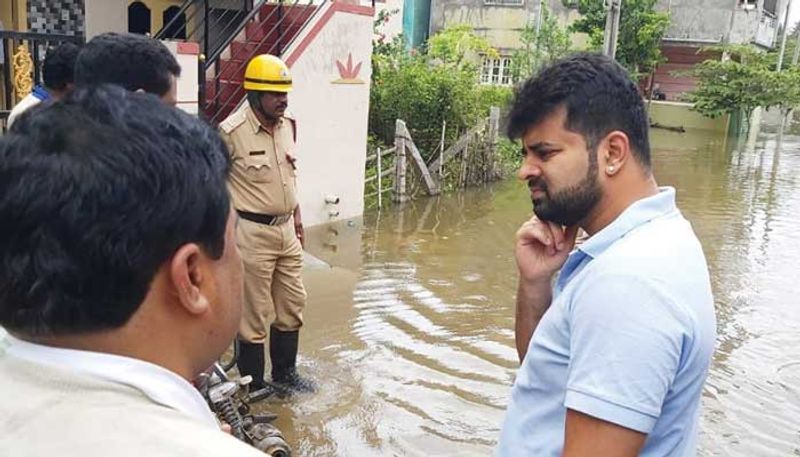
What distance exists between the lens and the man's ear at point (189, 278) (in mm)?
913

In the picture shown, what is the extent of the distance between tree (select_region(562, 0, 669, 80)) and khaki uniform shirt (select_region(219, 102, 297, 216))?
22.0 metres

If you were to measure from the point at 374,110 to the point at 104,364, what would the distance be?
478 inches

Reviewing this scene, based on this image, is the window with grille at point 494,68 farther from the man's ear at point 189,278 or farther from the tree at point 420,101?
the man's ear at point 189,278

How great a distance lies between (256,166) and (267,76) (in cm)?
50

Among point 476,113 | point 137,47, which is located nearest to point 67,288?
→ point 137,47

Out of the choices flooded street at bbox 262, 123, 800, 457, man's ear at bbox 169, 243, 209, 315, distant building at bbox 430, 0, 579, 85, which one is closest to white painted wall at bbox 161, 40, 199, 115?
flooded street at bbox 262, 123, 800, 457

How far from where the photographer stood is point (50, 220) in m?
0.84

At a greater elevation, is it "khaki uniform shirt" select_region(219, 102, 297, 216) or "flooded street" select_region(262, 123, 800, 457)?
"khaki uniform shirt" select_region(219, 102, 297, 216)

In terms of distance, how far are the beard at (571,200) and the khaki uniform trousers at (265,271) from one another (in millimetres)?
2674

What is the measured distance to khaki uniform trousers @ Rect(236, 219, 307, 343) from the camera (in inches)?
168

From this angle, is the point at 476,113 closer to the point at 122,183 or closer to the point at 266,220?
the point at 266,220

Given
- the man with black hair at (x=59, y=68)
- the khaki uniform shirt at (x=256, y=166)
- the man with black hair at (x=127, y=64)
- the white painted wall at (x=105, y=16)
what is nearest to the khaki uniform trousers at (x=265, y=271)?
the khaki uniform shirt at (x=256, y=166)

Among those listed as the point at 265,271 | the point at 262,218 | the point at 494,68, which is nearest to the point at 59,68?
the point at 262,218

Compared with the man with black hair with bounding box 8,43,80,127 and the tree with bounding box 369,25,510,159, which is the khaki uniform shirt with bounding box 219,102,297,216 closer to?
the man with black hair with bounding box 8,43,80,127
